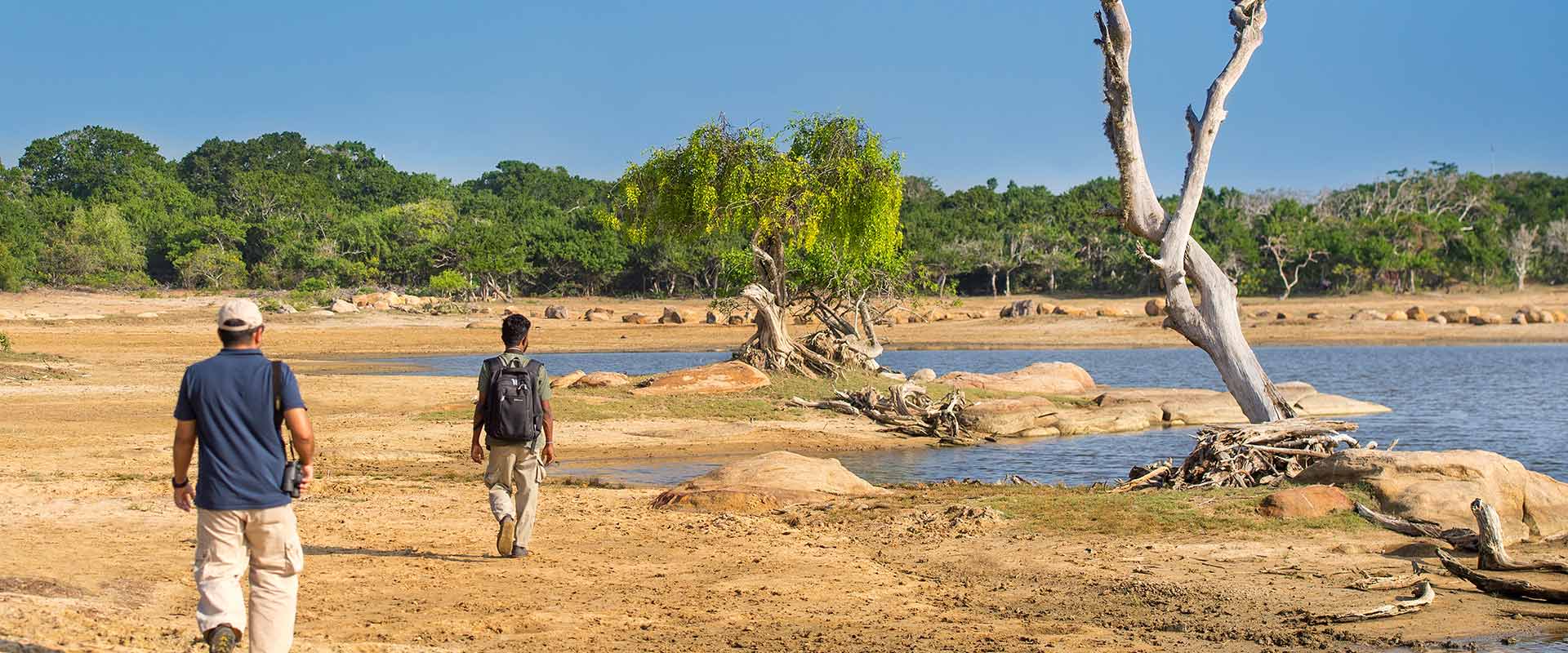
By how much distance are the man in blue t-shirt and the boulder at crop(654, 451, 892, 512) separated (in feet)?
21.0

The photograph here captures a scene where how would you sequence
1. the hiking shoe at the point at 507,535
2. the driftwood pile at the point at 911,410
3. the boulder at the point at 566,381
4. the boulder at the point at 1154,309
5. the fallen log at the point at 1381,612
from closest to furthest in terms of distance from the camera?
the fallen log at the point at 1381,612
the hiking shoe at the point at 507,535
the driftwood pile at the point at 911,410
the boulder at the point at 566,381
the boulder at the point at 1154,309

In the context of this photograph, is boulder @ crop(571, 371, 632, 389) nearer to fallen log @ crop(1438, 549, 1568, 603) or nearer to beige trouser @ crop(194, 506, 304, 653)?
fallen log @ crop(1438, 549, 1568, 603)

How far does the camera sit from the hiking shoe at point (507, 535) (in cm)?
1018

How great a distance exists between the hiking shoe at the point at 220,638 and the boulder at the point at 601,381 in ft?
60.6

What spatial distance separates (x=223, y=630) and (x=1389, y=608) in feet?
21.5

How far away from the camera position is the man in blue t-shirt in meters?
6.41

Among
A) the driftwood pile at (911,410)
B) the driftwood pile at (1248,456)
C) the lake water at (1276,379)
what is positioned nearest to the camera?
the driftwood pile at (1248,456)

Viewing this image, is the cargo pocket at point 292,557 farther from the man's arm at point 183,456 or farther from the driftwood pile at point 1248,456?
the driftwood pile at point 1248,456

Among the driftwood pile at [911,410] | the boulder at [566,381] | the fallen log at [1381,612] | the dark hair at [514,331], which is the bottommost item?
the driftwood pile at [911,410]

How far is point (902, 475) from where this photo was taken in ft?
57.7

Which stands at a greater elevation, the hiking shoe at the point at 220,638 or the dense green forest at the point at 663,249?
the dense green forest at the point at 663,249

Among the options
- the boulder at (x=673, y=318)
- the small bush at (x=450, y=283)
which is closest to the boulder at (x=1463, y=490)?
the boulder at (x=673, y=318)

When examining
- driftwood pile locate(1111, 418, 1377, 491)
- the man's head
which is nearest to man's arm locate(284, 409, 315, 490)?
the man's head

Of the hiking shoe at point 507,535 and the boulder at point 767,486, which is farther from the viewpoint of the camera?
the boulder at point 767,486
